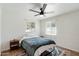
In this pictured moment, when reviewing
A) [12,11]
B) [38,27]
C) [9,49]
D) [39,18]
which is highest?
[12,11]

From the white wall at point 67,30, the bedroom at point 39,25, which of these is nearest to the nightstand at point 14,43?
the bedroom at point 39,25

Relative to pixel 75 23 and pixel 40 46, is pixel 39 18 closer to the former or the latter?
pixel 40 46

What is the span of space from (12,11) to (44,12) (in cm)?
52

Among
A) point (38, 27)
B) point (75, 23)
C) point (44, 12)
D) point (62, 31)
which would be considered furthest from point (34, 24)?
point (75, 23)

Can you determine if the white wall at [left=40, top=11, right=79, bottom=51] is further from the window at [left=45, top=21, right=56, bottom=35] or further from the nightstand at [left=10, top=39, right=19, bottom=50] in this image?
the nightstand at [left=10, top=39, right=19, bottom=50]

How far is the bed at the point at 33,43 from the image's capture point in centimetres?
144

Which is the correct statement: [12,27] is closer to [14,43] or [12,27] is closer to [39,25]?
[14,43]

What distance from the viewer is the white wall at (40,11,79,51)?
141 cm

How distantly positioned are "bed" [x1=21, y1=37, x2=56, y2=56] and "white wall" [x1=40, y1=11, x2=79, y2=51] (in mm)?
142

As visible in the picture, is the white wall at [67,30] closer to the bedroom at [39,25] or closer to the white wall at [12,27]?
the bedroom at [39,25]

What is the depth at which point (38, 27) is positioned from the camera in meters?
1.44

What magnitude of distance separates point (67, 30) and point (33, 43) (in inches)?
26.9

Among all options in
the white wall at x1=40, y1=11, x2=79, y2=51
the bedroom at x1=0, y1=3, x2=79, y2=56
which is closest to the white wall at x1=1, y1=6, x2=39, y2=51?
the bedroom at x1=0, y1=3, x2=79, y2=56

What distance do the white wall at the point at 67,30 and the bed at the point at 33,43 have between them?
0.46 feet
